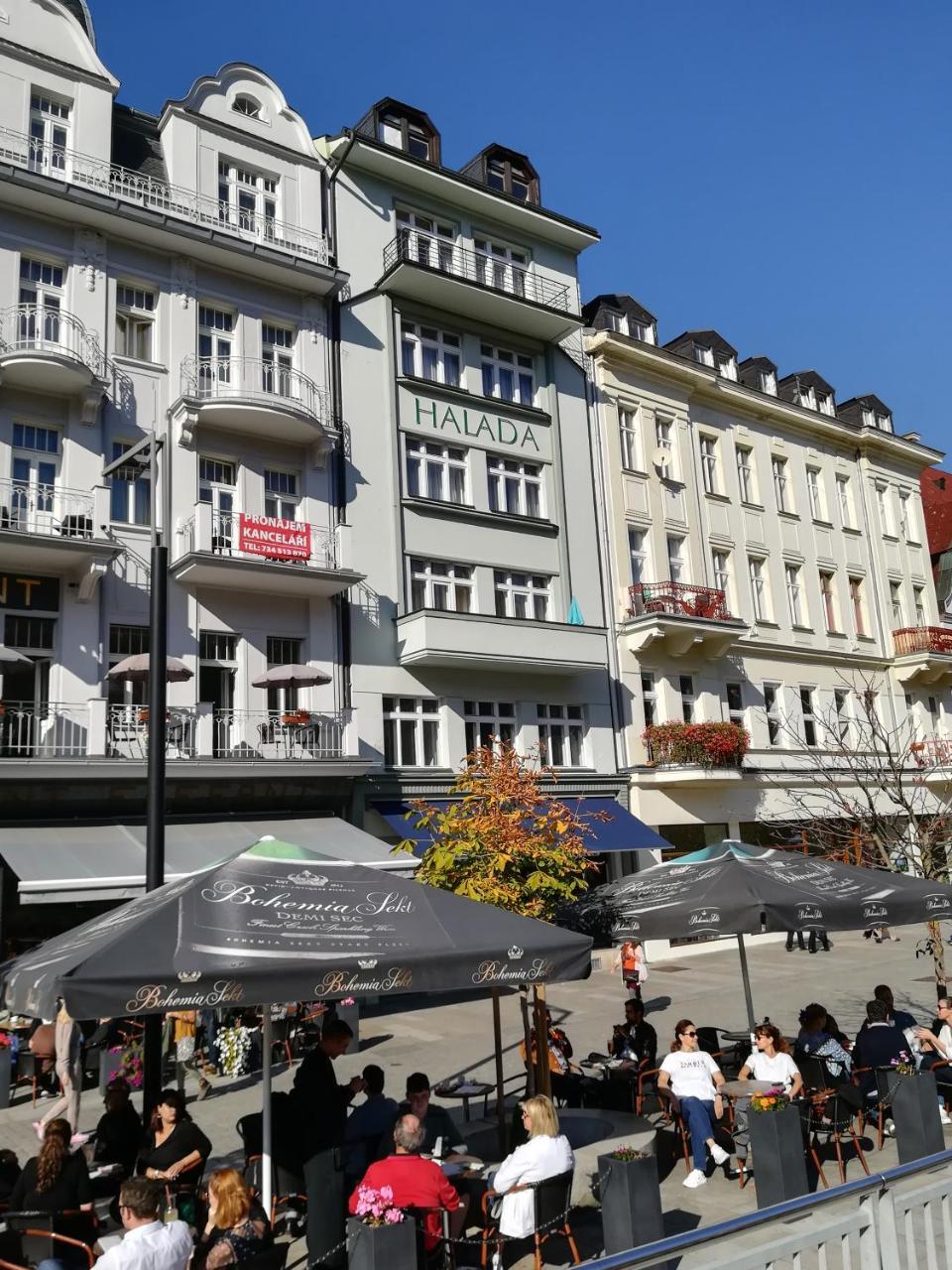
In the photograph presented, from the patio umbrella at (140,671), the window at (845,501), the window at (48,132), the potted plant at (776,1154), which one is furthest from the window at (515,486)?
the potted plant at (776,1154)

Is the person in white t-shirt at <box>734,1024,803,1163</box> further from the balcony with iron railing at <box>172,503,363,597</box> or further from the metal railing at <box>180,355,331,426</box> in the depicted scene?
the metal railing at <box>180,355,331,426</box>

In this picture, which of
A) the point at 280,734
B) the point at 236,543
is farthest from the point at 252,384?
the point at 280,734

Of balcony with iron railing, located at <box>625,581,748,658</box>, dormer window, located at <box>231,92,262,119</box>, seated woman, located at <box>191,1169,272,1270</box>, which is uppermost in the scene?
dormer window, located at <box>231,92,262,119</box>

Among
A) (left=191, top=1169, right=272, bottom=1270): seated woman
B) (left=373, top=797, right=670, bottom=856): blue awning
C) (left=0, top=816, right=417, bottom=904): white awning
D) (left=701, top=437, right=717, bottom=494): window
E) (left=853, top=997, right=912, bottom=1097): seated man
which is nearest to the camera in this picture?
(left=191, top=1169, right=272, bottom=1270): seated woman

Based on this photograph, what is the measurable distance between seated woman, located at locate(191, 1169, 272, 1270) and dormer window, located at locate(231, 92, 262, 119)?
24.9 m

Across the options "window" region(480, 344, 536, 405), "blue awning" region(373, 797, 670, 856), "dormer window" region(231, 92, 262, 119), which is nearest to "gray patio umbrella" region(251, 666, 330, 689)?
"blue awning" region(373, 797, 670, 856)

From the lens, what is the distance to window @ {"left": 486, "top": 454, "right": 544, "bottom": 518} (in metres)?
27.6

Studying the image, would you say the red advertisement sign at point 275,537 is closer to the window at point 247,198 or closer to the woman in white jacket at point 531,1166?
the window at point 247,198

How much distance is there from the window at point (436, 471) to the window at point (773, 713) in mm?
12801

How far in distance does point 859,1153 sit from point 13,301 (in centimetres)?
2042

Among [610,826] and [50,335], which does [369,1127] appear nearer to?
[50,335]

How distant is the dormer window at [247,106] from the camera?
81.6ft

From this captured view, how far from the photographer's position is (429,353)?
27.3 metres

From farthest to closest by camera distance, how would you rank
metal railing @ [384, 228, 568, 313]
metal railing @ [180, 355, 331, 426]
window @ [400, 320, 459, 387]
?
window @ [400, 320, 459, 387], metal railing @ [384, 228, 568, 313], metal railing @ [180, 355, 331, 426]
